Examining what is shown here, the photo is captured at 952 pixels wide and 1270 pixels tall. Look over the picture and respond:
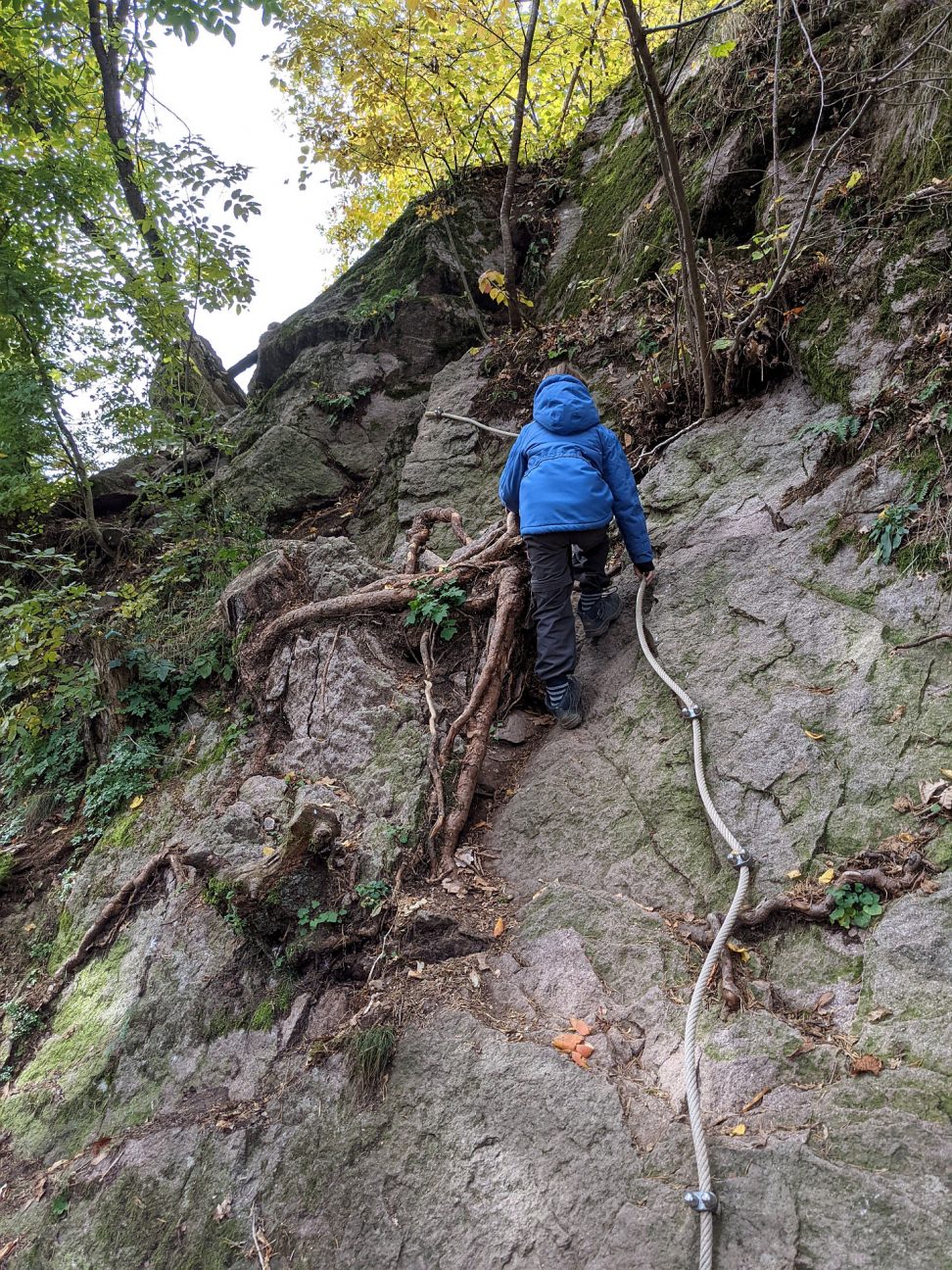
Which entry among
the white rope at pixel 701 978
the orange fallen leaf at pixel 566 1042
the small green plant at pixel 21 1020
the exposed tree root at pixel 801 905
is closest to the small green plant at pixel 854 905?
the exposed tree root at pixel 801 905

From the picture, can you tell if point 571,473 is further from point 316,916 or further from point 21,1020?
point 21,1020

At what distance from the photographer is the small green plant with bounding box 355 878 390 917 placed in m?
4.01

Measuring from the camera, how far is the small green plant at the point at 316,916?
402 centimetres

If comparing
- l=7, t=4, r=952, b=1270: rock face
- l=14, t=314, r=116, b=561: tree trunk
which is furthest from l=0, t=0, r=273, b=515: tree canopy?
l=7, t=4, r=952, b=1270: rock face

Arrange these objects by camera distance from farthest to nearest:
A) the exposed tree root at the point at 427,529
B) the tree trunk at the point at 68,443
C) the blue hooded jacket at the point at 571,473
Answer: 1. the tree trunk at the point at 68,443
2. the exposed tree root at the point at 427,529
3. the blue hooded jacket at the point at 571,473

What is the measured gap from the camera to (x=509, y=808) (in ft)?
14.7

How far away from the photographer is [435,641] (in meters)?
5.46

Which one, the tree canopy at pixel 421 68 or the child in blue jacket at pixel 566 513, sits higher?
the tree canopy at pixel 421 68

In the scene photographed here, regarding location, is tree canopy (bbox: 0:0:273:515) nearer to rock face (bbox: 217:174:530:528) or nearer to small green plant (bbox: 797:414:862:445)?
rock face (bbox: 217:174:530:528)

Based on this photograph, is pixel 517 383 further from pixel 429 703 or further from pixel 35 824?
pixel 35 824

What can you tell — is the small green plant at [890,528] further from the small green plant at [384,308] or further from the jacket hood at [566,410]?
the small green plant at [384,308]

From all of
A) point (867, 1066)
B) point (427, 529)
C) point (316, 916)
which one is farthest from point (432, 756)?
point (867, 1066)

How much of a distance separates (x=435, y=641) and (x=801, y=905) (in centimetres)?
312

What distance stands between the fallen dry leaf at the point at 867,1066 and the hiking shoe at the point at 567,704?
2.43 m
